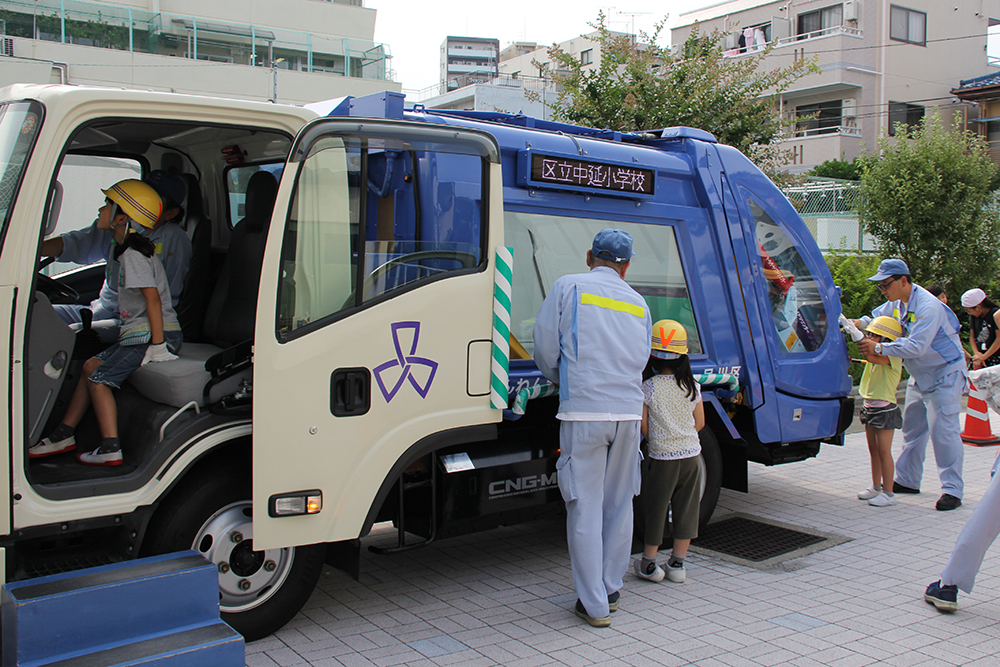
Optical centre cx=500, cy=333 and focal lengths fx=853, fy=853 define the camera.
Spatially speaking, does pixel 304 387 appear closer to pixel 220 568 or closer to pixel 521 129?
pixel 220 568

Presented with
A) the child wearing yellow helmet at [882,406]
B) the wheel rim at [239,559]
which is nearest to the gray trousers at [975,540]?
the child wearing yellow helmet at [882,406]

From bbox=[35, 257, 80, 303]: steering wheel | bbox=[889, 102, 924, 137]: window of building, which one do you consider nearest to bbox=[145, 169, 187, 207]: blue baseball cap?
bbox=[35, 257, 80, 303]: steering wheel

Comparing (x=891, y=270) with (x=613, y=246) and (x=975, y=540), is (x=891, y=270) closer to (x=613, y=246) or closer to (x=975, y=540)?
(x=975, y=540)

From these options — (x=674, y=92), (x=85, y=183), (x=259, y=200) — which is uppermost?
(x=674, y=92)

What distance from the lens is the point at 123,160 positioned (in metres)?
5.03

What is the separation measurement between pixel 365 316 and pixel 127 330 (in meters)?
1.15

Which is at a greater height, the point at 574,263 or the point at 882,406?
the point at 574,263

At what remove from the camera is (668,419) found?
4.91 meters

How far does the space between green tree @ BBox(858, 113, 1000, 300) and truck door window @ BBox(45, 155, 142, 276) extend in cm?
1203

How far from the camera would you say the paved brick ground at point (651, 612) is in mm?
4023

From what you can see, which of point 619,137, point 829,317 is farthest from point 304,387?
point 829,317

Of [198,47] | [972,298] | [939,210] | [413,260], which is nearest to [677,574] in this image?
[413,260]

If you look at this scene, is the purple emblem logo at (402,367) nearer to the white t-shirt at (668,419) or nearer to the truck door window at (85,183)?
the white t-shirt at (668,419)

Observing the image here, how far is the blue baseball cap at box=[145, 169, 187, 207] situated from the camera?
485 centimetres
